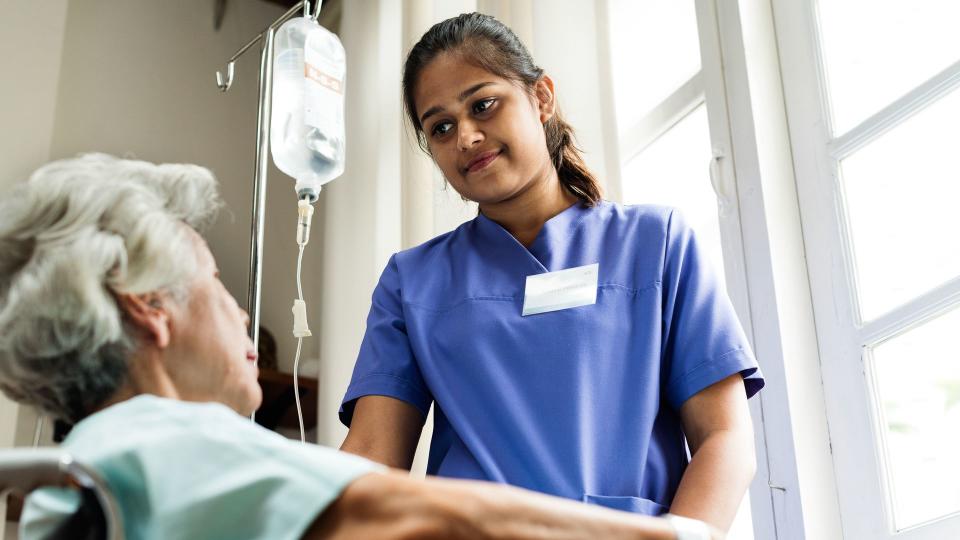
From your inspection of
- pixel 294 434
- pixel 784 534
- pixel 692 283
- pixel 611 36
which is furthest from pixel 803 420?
pixel 294 434

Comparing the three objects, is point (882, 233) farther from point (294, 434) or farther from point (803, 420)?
point (294, 434)

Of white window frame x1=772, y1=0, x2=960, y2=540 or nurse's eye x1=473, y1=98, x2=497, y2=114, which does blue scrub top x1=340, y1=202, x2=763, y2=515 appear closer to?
nurse's eye x1=473, y1=98, x2=497, y2=114

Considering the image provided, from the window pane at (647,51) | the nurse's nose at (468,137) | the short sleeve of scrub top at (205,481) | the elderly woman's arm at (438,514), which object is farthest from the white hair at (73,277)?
the window pane at (647,51)

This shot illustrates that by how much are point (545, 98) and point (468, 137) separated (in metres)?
0.21

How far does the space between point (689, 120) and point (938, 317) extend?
30.0 inches

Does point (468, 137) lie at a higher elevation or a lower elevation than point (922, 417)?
higher

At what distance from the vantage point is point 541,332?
1.56 metres

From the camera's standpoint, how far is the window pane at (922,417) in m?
1.75

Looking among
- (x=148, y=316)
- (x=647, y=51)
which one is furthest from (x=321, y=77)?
(x=148, y=316)

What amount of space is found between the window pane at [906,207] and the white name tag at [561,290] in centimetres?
61

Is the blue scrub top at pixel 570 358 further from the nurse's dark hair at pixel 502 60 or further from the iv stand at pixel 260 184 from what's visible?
the iv stand at pixel 260 184

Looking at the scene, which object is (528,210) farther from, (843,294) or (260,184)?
(260,184)

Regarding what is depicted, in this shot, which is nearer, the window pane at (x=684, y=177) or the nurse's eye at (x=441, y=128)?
the nurse's eye at (x=441, y=128)

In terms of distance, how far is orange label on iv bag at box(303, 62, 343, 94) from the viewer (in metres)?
2.37
